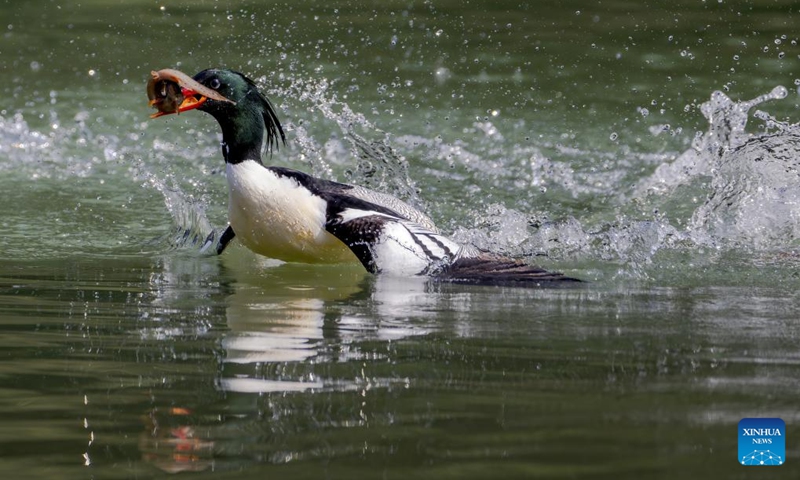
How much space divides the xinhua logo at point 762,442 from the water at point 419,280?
0.03 metres

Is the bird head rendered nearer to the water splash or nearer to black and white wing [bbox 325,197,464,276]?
black and white wing [bbox 325,197,464,276]

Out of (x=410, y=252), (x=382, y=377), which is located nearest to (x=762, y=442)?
(x=382, y=377)

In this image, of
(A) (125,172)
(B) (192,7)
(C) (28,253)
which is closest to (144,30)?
(B) (192,7)

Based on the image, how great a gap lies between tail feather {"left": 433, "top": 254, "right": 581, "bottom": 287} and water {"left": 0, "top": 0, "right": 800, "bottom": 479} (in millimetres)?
238

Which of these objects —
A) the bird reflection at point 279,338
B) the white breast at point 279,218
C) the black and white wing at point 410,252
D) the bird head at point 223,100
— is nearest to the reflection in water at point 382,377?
the bird reflection at point 279,338

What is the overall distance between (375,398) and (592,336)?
3.60 ft

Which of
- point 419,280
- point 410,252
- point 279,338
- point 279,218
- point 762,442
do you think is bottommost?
point 762,442

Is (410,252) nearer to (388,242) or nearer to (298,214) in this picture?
(388,242)

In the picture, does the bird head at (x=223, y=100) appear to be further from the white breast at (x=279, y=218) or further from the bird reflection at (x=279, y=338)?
the bird reflection at (x=279, y=338)

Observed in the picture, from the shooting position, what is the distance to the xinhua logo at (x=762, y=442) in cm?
254

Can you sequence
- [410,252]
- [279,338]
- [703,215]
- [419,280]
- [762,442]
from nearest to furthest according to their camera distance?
[762,442], [279,338], [419,280], [410,252], [703,215]

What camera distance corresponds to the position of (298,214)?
625 cm

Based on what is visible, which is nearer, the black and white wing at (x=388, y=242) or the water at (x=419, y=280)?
the water at (x=419, y=280)

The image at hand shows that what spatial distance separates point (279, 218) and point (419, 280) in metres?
0.94
